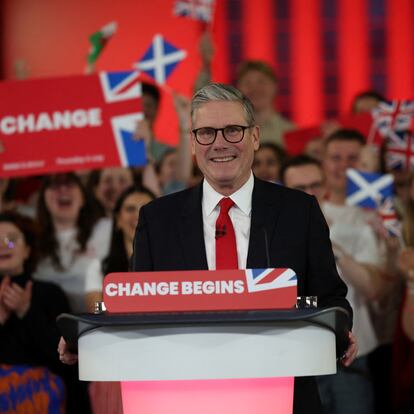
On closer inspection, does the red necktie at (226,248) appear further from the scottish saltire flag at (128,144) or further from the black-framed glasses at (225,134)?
the scottish saltire flag at (128,144)

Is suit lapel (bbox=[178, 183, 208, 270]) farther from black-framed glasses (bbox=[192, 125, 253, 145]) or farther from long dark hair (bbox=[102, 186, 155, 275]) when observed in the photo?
long dark hair (bbox=[102, 186, 155, 275])

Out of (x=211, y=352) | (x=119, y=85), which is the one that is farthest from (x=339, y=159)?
(x=211, y=352)

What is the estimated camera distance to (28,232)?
3.98 metres

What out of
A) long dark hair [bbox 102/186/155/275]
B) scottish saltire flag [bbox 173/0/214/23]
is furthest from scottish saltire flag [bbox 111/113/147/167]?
scottish saltire flag [bbox 173/0/214/23]

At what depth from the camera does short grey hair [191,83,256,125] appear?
215cm

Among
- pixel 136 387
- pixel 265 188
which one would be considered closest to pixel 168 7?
pixel 265 188

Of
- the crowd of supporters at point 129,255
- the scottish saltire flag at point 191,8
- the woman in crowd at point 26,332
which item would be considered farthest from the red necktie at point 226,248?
the scottish saltire flag at point 191,8

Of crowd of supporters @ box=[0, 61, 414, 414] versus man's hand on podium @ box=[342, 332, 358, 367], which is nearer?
man's hand on podium @ box=[342, 332, 358, 367]

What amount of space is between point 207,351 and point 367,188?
2.73m

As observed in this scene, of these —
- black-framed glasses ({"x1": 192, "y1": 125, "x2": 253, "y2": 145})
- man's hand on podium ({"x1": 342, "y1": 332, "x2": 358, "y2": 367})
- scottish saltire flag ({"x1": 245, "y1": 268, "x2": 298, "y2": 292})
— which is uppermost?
black-framed glasses ({"x1": 192, "y1": 125, "x2": 253, "y2": 145})

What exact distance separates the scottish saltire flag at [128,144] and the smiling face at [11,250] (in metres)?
0.58

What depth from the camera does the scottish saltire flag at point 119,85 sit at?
14.2ft

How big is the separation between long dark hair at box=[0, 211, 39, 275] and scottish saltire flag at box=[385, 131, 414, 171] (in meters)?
1.75

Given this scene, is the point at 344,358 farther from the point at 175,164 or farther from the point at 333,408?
the point at 175,164
